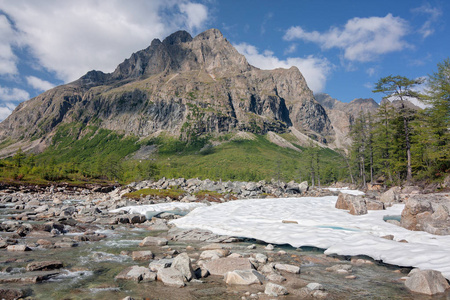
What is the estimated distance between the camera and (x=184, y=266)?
33.8 ft

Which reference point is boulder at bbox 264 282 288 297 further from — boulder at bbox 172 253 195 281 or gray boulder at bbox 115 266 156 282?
gray boulder at bbox 115 266 156 282

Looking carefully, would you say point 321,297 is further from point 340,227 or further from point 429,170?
point 429,170

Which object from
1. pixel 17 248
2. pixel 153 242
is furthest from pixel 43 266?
pixel 153 242

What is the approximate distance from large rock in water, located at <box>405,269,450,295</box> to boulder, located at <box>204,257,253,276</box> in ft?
19.8

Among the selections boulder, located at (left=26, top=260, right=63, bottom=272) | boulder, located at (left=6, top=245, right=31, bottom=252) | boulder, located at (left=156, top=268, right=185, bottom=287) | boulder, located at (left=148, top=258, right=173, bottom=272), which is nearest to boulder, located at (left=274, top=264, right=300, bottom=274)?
boulder, located at (left=156, top=268, right=185, bottom=287)

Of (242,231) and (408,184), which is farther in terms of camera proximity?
(408,184)

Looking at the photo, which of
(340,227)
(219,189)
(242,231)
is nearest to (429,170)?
(340,227)

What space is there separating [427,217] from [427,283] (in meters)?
11.3

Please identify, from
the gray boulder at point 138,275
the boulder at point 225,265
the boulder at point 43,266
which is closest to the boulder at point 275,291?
the boulder at point 225,265

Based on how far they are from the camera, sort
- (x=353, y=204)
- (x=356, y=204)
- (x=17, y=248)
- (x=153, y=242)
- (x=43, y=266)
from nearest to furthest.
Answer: (x=43, y=266) < (x=17, y=248) < (x=153, y=242) < (x=356, y=204) < (x=353, y=204)

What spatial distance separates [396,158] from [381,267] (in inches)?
1643

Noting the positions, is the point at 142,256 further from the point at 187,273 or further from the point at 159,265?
the point at 187,273

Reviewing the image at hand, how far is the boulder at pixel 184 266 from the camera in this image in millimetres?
9914

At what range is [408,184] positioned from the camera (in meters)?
38.8
